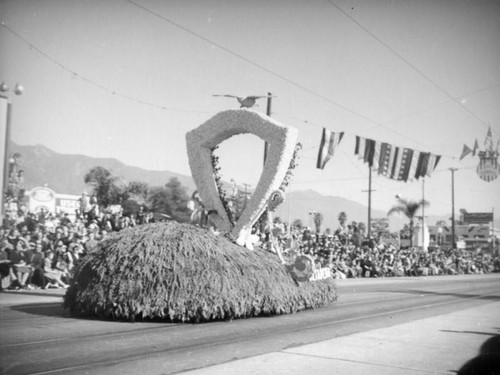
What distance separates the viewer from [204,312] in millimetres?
9641

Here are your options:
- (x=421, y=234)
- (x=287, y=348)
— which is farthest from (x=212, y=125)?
(x=421, y=234)

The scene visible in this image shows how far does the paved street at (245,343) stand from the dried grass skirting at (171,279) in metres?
0.29

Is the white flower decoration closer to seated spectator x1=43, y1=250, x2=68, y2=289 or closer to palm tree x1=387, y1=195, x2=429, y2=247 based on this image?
seated spectator x1=43, y1=250, x2=68, y2=289

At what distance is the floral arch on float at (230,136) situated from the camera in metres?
14.4

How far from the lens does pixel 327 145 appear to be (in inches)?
859

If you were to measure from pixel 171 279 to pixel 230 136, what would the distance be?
6.53 meters

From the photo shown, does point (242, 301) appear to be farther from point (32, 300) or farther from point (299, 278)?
point (32, 300)

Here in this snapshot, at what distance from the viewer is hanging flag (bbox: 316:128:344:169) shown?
2180 cm

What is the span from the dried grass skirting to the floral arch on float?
324cm

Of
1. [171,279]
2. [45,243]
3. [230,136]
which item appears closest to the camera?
[171,279]

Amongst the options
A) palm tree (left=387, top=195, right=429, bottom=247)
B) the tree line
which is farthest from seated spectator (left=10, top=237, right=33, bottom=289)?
palm tree (left=387, top=195, right=429, bottom=247)

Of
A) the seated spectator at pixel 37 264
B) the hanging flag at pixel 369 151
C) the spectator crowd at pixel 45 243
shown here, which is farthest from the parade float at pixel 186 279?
the hanging flag at pixel 369 151

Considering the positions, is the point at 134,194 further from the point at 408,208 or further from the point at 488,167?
the point at 408,208

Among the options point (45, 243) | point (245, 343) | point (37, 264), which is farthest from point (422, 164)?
point (245, 343)
